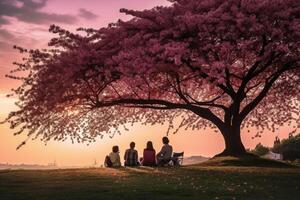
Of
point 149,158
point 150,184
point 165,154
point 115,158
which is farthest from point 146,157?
point 150,184

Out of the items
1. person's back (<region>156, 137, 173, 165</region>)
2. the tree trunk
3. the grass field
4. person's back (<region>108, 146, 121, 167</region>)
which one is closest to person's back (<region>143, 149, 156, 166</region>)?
person's back (<region>156, 137, 173, 165</region>)

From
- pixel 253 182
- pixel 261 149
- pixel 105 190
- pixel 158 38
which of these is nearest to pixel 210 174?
pixel 253 182

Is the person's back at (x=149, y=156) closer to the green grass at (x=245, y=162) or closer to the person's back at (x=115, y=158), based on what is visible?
the person's back at (x=115, y=158)

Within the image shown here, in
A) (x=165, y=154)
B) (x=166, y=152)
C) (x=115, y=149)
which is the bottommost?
→ (x=165, y=154)

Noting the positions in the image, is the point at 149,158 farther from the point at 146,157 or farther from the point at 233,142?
the point at 233,142

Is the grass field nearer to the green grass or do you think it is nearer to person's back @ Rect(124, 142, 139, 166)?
person's back @ Rect(124, 142, 139, 166)

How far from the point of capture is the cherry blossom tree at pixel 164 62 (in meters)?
34.3

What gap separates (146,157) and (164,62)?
19.2 feet

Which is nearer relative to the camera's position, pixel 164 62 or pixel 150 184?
pixel 150 184

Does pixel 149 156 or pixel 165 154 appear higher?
pixel 165 154

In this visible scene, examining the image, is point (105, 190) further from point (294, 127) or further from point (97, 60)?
point (294, 127)

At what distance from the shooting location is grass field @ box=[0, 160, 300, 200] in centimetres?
2027

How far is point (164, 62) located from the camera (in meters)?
35.2

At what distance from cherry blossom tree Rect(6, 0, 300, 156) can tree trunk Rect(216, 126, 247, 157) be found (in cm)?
7
